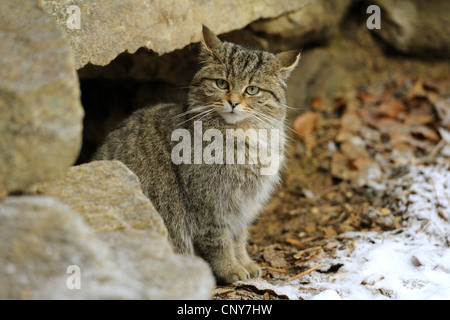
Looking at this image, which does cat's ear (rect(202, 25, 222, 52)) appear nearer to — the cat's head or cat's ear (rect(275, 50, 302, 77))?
the cat's head

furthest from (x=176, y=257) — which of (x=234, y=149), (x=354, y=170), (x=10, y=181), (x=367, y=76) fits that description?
(x=367, y=76)

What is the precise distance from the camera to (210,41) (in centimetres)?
356

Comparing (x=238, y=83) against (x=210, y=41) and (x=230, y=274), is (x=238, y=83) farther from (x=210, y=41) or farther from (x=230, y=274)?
(x=230, y=274)

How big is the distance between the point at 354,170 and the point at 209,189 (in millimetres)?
2002

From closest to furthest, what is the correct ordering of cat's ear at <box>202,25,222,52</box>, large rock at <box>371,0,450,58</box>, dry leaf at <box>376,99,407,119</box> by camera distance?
cat's ear at <box>202,25,222,52</box>, dry leaf at <box>376,99,407,119</box>, large rock at <box>371,0,450,58</box>

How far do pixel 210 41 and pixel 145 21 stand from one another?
21.1 inches

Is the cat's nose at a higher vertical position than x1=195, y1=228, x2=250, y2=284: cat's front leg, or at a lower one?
higher

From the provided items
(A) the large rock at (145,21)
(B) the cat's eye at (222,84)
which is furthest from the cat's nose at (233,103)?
(A) the large rock at (145,21)

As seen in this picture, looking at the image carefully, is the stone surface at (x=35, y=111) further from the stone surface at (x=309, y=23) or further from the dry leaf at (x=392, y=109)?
the dry leaf at (x=392, y=109)

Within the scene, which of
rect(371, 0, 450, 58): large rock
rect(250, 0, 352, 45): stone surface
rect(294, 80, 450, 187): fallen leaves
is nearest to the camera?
rect(250, 0, 352, 45): stone surface

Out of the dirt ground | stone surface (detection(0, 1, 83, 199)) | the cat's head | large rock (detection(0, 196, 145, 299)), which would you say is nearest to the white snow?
the dirt ground

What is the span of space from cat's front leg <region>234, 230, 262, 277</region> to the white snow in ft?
1.19

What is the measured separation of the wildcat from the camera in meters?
3.41

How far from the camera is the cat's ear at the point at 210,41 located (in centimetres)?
355
